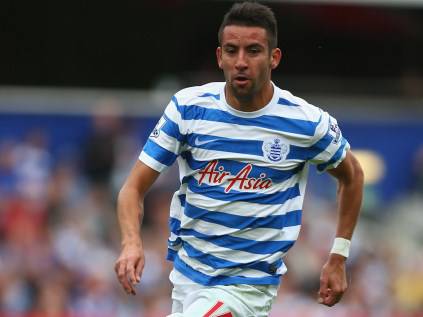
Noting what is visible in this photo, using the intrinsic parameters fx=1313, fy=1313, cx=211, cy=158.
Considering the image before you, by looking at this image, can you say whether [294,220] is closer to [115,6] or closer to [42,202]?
[42,202]

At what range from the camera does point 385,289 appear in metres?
15.4

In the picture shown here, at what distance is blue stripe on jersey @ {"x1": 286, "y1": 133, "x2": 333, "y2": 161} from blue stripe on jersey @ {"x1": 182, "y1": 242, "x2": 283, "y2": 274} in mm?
601

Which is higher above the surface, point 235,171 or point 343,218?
point 235,171

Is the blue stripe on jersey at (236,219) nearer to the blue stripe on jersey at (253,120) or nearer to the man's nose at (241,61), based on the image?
the blue stripe on jersey at (253,120)

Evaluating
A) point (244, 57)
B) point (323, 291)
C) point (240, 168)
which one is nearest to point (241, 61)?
point (244, 57)

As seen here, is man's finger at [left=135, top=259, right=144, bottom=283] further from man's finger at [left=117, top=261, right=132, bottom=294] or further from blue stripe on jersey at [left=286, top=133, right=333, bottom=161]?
blue stripe on jersey at [left=286, top=133, right=333, bottom=161]

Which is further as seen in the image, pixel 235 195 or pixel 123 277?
pixel 235 195

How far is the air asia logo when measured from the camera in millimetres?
7215

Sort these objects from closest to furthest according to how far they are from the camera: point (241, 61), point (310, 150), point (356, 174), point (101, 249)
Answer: point (241, 61) → point (310, 150) → point (356, 174) → point (101, 249)

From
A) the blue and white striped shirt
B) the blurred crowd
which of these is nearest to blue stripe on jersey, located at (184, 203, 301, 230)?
the blue and white striped shirt

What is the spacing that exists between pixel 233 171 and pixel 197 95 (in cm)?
46

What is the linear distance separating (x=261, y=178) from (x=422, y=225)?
9976mm

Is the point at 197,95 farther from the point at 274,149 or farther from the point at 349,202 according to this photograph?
the point at 349,202

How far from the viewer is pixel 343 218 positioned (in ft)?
25.4
